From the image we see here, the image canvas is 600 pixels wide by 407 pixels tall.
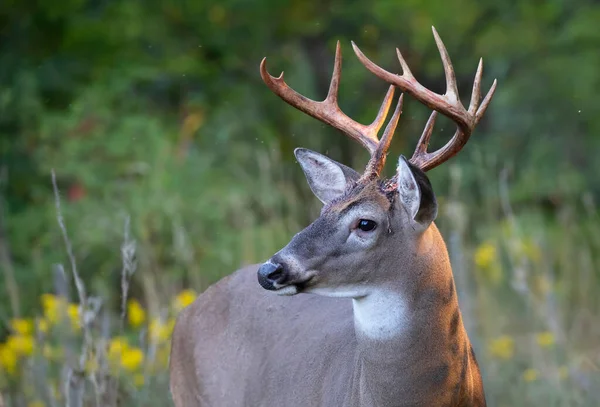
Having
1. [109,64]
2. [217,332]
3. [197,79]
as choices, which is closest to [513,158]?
[197,79]

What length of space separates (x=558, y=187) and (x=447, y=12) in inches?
68.4

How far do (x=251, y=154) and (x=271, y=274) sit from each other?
6.08m

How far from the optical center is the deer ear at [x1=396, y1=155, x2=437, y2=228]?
3672 millimetres

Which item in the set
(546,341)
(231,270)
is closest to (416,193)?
(546,341)

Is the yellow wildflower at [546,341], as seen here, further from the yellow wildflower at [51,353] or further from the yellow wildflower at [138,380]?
the yellow wildflower at [51,353]

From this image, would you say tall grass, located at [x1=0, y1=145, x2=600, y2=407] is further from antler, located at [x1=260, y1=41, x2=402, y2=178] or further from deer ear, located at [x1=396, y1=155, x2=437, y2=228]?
deer ear, located at [x1=396, y1=155, x2=437, y2=228]

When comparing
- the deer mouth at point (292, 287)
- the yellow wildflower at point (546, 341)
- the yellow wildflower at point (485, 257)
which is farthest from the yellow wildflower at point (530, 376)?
the deer mouth at point (292, 287)

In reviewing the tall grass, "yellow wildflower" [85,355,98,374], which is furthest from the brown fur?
the tall grass

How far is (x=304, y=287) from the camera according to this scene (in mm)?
3770

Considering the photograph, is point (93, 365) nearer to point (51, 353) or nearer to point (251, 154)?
point (51, 353)

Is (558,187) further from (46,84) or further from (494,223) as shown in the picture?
(46,84)

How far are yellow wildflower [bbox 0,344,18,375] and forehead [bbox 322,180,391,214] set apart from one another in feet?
10.1

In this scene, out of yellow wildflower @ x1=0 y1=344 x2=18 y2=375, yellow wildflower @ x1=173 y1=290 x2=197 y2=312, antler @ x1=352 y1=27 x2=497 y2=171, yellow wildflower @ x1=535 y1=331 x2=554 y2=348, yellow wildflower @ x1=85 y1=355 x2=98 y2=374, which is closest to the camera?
→ antler @ x1=352 y1=27 x2=497 y2=171

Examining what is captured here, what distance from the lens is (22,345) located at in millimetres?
6012
